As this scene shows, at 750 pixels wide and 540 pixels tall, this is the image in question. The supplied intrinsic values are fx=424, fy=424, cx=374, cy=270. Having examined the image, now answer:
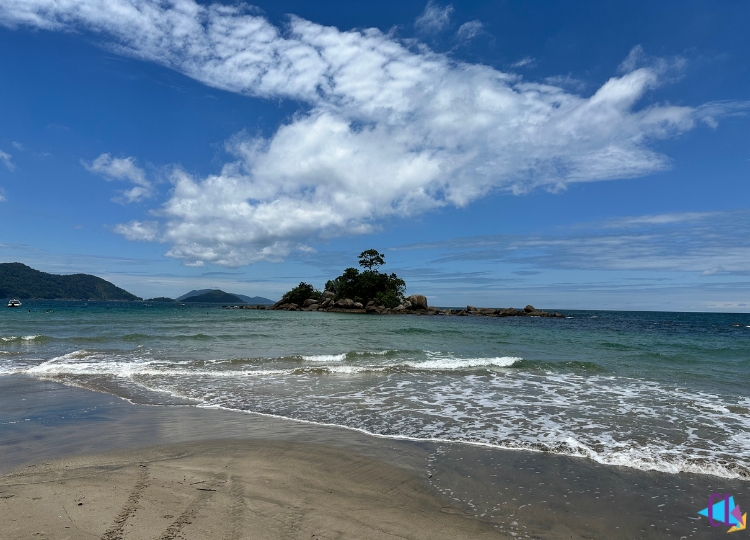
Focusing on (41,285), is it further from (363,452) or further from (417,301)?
(363,452)

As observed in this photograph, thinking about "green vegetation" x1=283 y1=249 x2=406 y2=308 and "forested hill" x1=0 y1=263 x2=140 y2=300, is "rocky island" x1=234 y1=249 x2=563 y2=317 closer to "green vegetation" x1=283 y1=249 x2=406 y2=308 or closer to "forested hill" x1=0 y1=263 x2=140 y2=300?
"green vegetation" x1=283 y1=249 x2=406 y2=308

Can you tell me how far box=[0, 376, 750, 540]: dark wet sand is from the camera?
425cm

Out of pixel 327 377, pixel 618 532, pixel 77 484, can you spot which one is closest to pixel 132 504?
pixel 77 484

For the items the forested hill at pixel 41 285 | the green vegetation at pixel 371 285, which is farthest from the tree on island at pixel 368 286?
the forested hill at pixel 41 285

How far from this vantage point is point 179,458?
6.21 meters

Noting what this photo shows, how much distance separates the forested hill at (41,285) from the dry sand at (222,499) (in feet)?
615

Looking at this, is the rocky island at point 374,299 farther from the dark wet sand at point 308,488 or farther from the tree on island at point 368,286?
the dark wet sand at point 308,488

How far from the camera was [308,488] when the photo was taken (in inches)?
208

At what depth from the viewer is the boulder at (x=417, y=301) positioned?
78.0m

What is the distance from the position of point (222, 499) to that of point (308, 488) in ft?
3.41

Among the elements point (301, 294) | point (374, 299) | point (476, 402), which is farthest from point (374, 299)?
point (476, 402)

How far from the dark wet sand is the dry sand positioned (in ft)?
0.07

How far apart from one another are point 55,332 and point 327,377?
23.1 m

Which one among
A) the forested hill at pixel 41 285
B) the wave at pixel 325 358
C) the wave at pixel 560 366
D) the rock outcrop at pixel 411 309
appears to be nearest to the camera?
the wave at pixel 560 366
